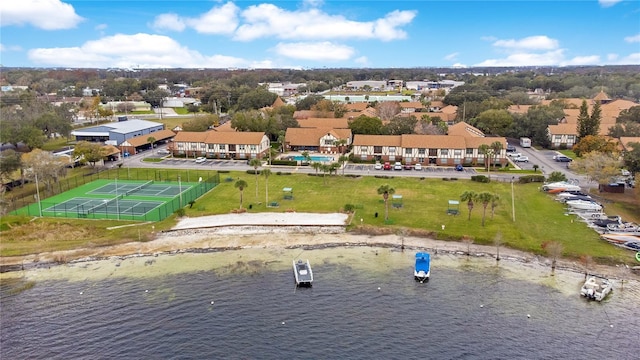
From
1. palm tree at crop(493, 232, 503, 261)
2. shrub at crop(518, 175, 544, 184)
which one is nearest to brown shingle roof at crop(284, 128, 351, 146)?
shrub at crop(518, 175, 544, 184)

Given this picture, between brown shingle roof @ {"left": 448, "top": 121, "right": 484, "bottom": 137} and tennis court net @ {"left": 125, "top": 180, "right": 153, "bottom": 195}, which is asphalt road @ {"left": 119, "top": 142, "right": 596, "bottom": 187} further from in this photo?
brown shingle roof @ {"left": 448, "top": 121, "right": 484, "bottom": 137}

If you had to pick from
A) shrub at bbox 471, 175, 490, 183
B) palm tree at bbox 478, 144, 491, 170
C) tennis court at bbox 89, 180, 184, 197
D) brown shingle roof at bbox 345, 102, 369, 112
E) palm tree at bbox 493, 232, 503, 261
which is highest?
brown shingle roof at bbox 345, 102, 369, 112

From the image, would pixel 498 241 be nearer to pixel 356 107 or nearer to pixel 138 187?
pixel 138 187

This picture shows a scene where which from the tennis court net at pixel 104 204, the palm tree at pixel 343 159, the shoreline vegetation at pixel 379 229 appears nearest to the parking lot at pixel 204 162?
the palm tree at pixel 343 159

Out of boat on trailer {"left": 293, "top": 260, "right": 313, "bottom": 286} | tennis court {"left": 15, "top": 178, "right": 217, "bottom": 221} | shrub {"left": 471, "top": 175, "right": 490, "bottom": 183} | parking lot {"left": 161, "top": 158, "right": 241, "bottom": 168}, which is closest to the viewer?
boat on trailer {"left": 293, "top": 260, "right": 313, "bottom": 286}

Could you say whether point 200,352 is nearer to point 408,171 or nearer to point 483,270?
point 483,270

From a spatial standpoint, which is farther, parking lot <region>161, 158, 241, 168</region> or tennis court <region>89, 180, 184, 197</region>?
parking lot <region>161, 158, 241, 168</region>

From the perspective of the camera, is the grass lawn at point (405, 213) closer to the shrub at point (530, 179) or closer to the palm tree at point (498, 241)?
the palm tree at point (498, 241)
